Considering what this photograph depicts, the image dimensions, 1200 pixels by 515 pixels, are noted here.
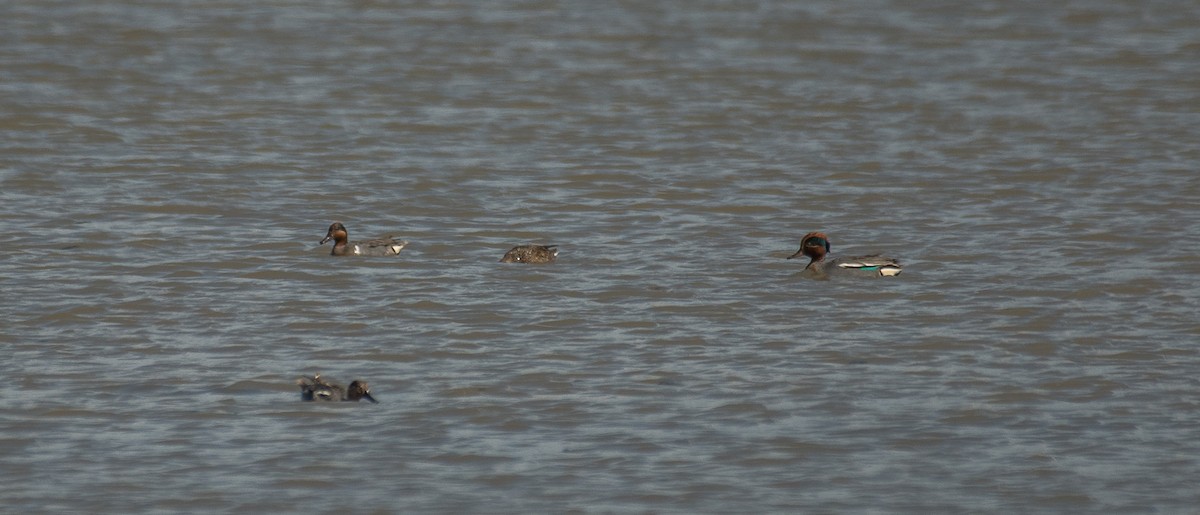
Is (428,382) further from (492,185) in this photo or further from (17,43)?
(17,43)

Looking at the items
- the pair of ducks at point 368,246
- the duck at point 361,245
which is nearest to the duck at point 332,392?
the pair of ducks at point 368,246

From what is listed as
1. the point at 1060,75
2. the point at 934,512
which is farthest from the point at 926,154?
the point at 934,512

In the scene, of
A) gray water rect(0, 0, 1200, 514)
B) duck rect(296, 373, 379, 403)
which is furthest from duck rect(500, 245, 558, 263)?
duck rect(296, 373, 379, 403)

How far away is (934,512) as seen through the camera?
9.44m

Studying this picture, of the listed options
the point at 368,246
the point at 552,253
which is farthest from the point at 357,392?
the point at 368,246

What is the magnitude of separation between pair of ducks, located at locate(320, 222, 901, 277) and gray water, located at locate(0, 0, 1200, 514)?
6.4 inches

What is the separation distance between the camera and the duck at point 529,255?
50.1 feet

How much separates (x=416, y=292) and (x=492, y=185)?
438 centimetres

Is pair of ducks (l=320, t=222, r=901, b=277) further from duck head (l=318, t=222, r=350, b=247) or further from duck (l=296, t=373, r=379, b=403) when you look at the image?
duck (l=296, t=373, r=379, b=403)

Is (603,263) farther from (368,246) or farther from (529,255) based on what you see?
(368,246)

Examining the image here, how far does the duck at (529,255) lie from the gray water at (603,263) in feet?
0.39

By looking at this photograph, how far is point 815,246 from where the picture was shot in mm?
15391

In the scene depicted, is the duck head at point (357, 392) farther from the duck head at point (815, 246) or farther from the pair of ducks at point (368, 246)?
the duck head at point (815, 246)

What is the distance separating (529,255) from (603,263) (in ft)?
2.22
